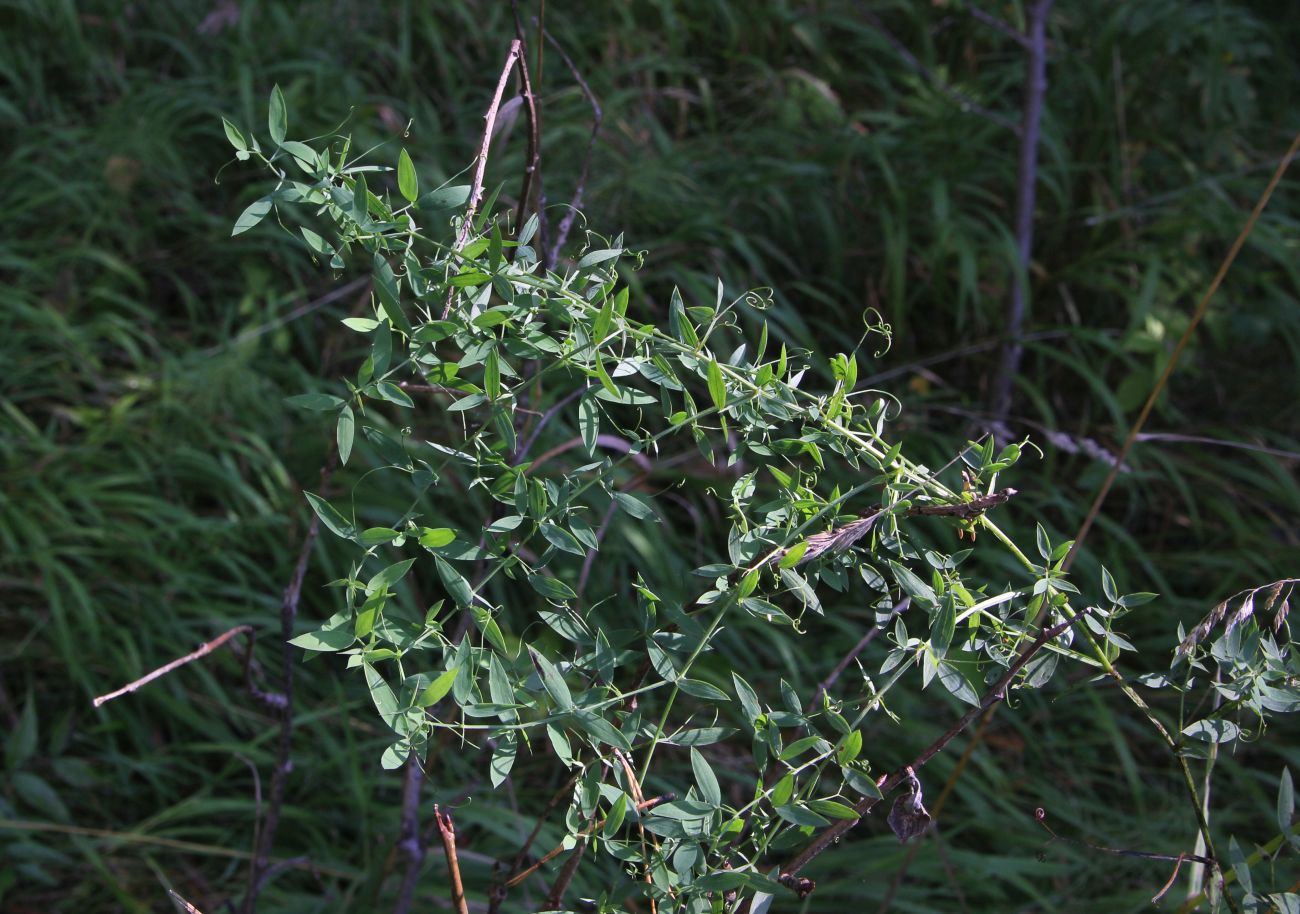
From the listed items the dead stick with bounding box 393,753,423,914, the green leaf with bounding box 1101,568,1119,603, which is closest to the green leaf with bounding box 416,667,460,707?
the green leaf with bounding box 1101,568,1119,603

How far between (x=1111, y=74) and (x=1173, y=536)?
108 cm

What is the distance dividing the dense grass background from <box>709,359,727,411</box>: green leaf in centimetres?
93

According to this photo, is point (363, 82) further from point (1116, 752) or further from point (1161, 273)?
point (1116, 752)

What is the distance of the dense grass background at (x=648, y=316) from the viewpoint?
1.78 metres

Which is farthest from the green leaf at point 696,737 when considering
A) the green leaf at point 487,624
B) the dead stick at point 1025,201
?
the dead stick at point 1025,201

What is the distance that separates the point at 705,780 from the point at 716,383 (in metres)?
0.21

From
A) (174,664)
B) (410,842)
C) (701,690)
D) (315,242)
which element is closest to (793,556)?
(701,690)

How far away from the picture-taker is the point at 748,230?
8.55ft

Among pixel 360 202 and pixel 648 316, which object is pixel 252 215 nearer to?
pixel 360 202

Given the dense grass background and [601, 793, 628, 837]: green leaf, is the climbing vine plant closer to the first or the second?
[601, 793, 628, 837]: green leaf

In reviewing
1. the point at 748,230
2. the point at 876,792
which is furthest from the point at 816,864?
the point at 748,230

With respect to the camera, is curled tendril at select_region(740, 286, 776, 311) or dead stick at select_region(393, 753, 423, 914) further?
dead stick at select_region(393, 753, 423, 914)

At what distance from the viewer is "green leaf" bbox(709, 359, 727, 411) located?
0.60 meters

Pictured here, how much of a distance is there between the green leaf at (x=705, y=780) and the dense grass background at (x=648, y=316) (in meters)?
0.82
